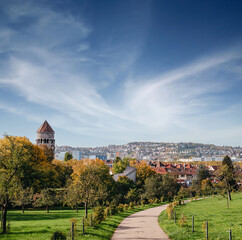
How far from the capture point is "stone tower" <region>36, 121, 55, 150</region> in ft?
293

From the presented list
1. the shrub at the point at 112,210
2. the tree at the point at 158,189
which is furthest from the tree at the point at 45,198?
the tree at the point at 158,189

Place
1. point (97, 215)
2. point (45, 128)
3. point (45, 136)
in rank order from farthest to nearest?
point (45, 128), point (45, 136), point (97, 215)

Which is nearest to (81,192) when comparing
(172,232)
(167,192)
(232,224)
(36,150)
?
(172,232)

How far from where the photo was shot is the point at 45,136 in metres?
89.5

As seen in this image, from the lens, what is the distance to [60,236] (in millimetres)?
12859

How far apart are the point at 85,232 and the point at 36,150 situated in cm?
3430

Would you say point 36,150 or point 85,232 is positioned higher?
point 36,150

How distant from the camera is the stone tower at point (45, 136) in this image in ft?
293

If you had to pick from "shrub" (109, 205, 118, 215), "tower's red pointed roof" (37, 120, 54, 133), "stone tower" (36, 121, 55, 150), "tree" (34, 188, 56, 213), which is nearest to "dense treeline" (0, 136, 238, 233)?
"tree" (34, 188, 56, 213)

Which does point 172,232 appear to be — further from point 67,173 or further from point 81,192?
point 67,173

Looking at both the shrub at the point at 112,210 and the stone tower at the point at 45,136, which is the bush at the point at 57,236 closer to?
the shrub at the point at 112,210

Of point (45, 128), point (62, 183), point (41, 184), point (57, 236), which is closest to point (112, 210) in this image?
point (57, 236)

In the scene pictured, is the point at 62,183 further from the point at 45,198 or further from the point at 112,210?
the point at 112,210

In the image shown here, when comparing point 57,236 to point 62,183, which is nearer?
point 57,236
